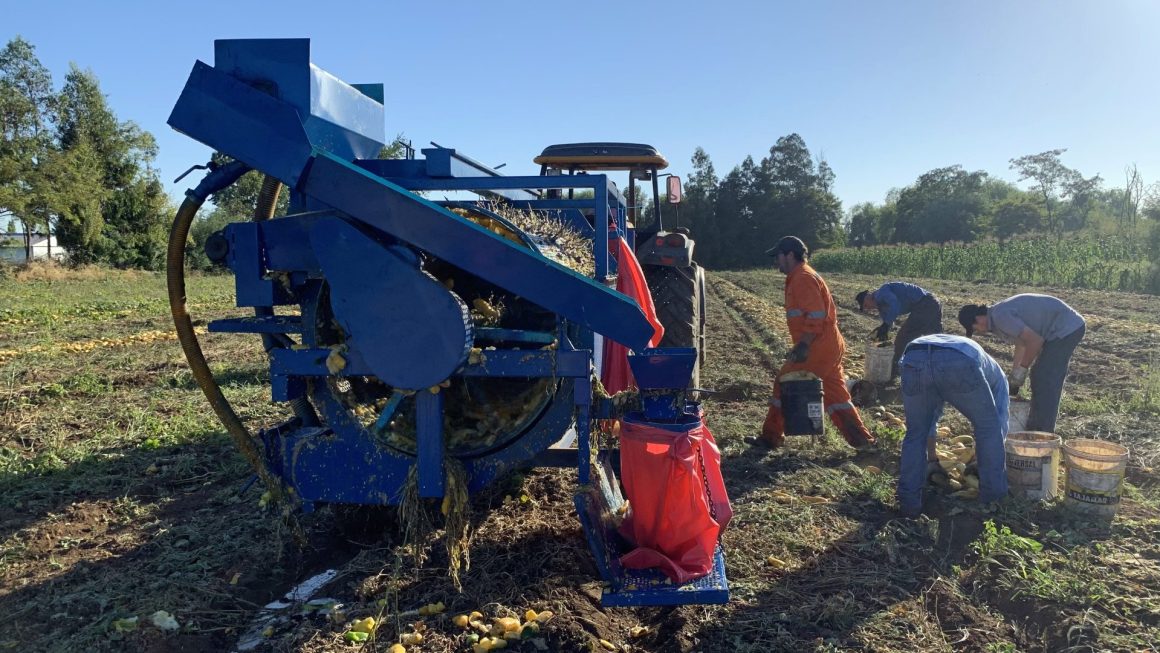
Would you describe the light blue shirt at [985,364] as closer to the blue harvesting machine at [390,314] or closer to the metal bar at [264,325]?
the blue harvesting machine at [390,314]

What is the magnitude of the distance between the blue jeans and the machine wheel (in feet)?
6.28

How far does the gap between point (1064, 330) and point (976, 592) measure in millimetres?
3011

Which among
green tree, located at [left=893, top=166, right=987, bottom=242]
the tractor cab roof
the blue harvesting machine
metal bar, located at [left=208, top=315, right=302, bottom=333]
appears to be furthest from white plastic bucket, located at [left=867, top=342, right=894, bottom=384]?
green tree, located at [left=893, top=166, right=987, bottom=242]

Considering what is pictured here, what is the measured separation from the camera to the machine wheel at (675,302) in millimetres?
6164

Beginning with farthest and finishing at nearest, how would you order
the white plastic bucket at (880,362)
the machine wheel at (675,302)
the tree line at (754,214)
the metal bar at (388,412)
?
the tree line at (754,214)
the white plastic bucket at (880,362)
the machine wheel at (675,302)
the metal bar at (388,412)

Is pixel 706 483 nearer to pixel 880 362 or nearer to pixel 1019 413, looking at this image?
pixel 1019 413

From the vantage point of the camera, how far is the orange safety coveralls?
5.79 meters

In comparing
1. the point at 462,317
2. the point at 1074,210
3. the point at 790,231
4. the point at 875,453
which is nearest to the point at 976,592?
the point at 875,453

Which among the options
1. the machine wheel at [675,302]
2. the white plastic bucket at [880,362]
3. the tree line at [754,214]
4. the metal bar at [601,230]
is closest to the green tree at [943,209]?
the tree line at [754,214]

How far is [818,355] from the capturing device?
588 cm

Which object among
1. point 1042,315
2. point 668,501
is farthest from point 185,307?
point 1042,315

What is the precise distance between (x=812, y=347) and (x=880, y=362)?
252 centimetres

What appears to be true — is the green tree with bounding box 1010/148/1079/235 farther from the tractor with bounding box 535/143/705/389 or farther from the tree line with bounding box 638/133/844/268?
the tractor with bounding box 535/143/705/389

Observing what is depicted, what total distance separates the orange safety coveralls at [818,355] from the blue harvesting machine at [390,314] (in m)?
2.36
